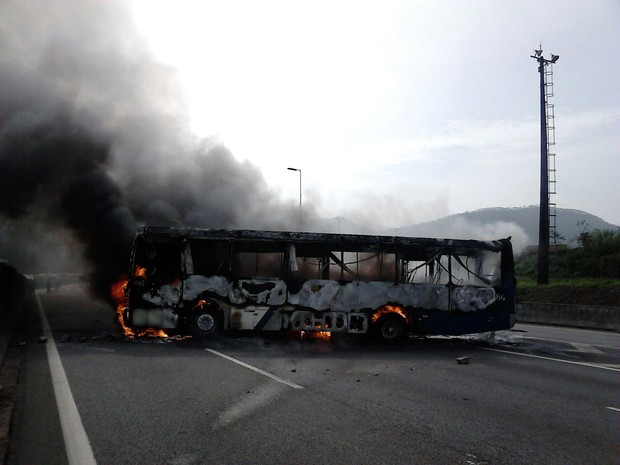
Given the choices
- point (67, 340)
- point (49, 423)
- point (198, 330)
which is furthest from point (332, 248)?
point (49, 423)

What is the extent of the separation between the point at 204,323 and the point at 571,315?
13.8m

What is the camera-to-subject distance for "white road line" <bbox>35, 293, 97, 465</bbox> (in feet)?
13.3

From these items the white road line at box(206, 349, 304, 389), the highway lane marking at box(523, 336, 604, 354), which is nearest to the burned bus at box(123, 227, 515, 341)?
the highway lane marking at box(523, 336, 604, 354)

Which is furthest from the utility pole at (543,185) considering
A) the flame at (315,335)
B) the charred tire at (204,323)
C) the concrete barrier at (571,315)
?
the charred tire at (204,323)

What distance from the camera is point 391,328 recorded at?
1196 centimetres

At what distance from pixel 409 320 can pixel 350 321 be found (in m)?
1.45

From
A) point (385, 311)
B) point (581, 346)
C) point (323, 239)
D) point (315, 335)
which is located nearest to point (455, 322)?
point (385, 311)

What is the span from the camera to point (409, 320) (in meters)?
12.0

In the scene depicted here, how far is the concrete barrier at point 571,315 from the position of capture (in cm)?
1667

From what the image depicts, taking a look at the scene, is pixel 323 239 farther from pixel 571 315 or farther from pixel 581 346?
pixel 571 315

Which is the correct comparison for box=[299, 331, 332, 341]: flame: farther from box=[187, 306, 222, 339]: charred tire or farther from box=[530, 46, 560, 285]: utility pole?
box=[530, 46, 560, 285]: utility pole

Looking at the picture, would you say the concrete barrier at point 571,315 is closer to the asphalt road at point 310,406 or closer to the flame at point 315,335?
the asphalt road at point 310,406

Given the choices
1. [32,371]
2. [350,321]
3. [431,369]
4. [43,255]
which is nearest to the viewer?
[32,371]

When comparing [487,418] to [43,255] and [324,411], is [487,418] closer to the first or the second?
[324,411]
